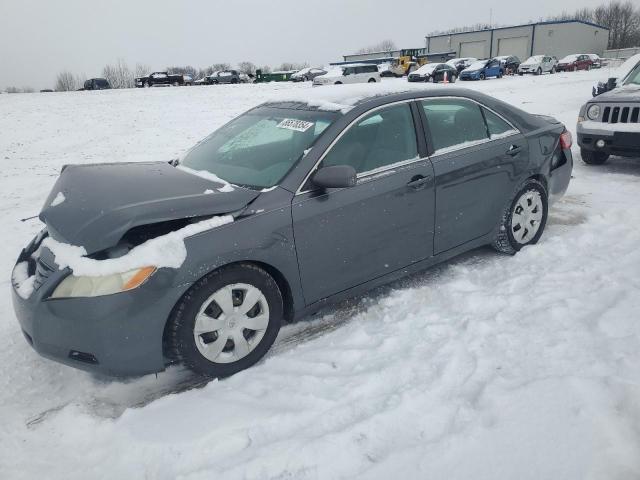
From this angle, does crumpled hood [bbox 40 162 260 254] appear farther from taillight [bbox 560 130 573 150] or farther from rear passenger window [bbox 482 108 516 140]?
taillight [bbox 560 130 573 150]

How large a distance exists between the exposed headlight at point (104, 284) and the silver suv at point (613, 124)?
6715 millimetres

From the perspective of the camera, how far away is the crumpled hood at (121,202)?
8.58 feet

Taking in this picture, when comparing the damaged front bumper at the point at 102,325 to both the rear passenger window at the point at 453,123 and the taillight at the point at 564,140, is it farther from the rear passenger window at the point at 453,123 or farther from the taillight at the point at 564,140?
the taillight at the point at 564,140

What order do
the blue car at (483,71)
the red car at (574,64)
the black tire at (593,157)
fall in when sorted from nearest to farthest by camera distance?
the black tire at (593,157), the blue car at (483,71), the red car at (574,64)

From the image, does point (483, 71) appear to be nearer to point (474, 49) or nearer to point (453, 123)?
point (453, 123)

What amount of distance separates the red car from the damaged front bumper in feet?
140

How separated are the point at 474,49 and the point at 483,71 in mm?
36047

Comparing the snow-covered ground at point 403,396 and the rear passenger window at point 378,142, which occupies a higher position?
the rear passenger window at point 378,142

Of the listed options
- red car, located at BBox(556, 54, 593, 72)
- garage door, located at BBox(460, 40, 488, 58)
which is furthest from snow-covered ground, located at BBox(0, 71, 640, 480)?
garage door, located at BBox(460, 40, 488, 58)

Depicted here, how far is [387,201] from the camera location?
336 centimetres

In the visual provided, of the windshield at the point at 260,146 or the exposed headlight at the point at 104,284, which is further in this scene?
the windshield at the point at 260,146

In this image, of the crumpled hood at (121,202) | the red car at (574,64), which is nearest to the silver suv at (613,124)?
the crumpled hood at (121,202)

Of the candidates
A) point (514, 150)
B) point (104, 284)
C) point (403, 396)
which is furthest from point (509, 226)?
point (104, 284)

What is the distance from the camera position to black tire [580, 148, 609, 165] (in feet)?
24.7
